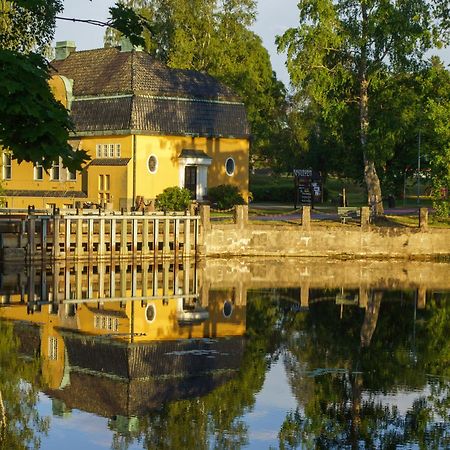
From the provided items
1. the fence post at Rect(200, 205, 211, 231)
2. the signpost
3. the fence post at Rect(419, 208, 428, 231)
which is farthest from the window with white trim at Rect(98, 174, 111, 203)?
the fence post at Rect(419, 208, 428, 231)

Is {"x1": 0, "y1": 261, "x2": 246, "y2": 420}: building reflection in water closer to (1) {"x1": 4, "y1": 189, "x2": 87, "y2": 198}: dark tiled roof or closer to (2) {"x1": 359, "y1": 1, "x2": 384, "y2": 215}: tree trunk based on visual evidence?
(2) {"x1": 359, "y1": 1, "x2": 384, "y2": 215}: tree trunk

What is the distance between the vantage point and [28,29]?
4922 centimetres

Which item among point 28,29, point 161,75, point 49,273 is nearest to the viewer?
point 49,273

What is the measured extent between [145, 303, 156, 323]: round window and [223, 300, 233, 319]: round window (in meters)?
2.10

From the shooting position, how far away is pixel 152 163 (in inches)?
2191

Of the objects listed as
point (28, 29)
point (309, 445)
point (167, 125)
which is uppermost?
point (28, 29)

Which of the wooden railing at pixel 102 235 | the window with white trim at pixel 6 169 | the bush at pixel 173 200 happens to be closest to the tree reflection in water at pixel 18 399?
the wooden railing at pixel 102 235

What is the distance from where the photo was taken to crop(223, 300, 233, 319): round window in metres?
32.2

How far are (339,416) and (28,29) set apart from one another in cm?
3380

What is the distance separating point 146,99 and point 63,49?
1014 cm

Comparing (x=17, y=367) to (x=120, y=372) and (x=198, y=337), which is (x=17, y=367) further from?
(x=198, y=337)

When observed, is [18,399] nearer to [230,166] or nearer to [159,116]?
[159,116]

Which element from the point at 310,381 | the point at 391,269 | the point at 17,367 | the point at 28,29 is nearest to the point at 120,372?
the point at 17,367

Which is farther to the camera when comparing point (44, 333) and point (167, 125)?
point (167, 125)
